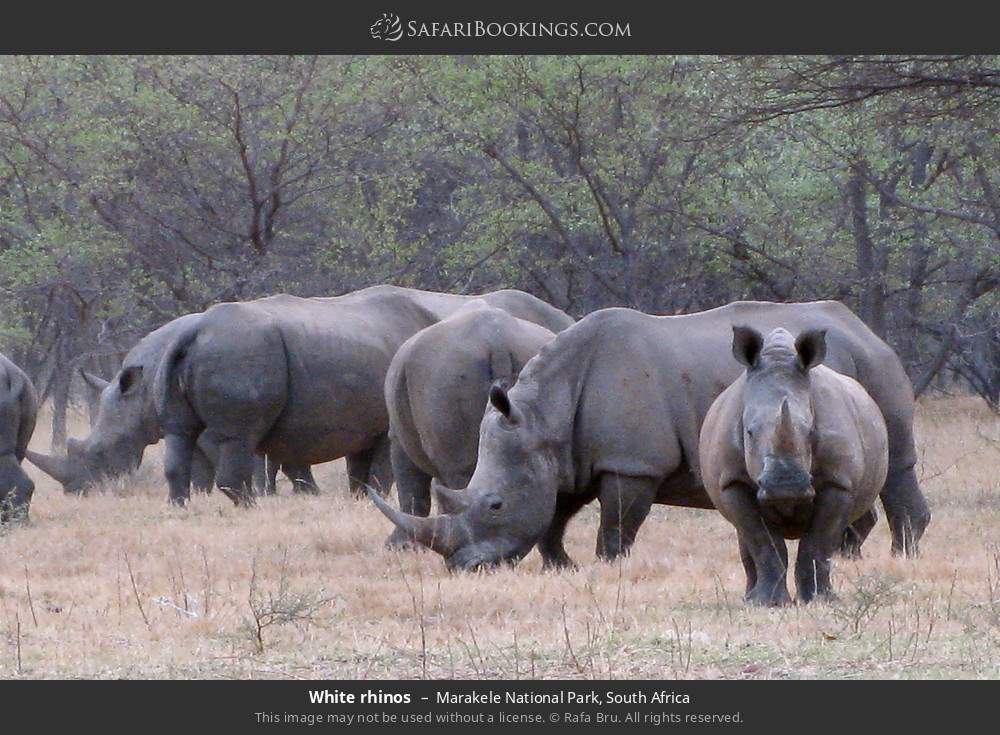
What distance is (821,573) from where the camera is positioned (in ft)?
26.9

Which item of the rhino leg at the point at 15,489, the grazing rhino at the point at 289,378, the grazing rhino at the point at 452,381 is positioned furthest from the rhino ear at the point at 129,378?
the grazing rhino at the point at 452,381

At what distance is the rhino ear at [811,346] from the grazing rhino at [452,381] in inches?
117

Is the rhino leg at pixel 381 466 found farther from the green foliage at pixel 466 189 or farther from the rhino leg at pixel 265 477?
the green foliage at pixel 466 189

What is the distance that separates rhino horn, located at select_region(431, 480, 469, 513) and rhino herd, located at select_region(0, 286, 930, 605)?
0.02 metres

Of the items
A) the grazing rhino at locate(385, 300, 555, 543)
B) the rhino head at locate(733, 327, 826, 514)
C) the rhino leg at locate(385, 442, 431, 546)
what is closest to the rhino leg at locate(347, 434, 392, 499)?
the rhino leg at locate(385, 442, 431, 546)

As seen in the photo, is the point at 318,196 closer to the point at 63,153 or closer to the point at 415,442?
the point at 63,153

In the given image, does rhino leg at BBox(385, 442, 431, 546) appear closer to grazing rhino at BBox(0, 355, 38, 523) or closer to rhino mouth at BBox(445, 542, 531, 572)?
rhino mouth at BBox(445, 542, 531, 572)

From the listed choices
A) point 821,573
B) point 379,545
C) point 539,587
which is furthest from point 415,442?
point 821,573

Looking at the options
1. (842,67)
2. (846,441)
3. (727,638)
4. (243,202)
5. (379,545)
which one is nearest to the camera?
(727,638)

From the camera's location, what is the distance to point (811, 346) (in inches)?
313

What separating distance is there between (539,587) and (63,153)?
1360cm

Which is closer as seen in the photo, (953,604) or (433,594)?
(953,604)

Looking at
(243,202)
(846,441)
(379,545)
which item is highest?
(243,202)

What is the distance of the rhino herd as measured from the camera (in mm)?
8125
